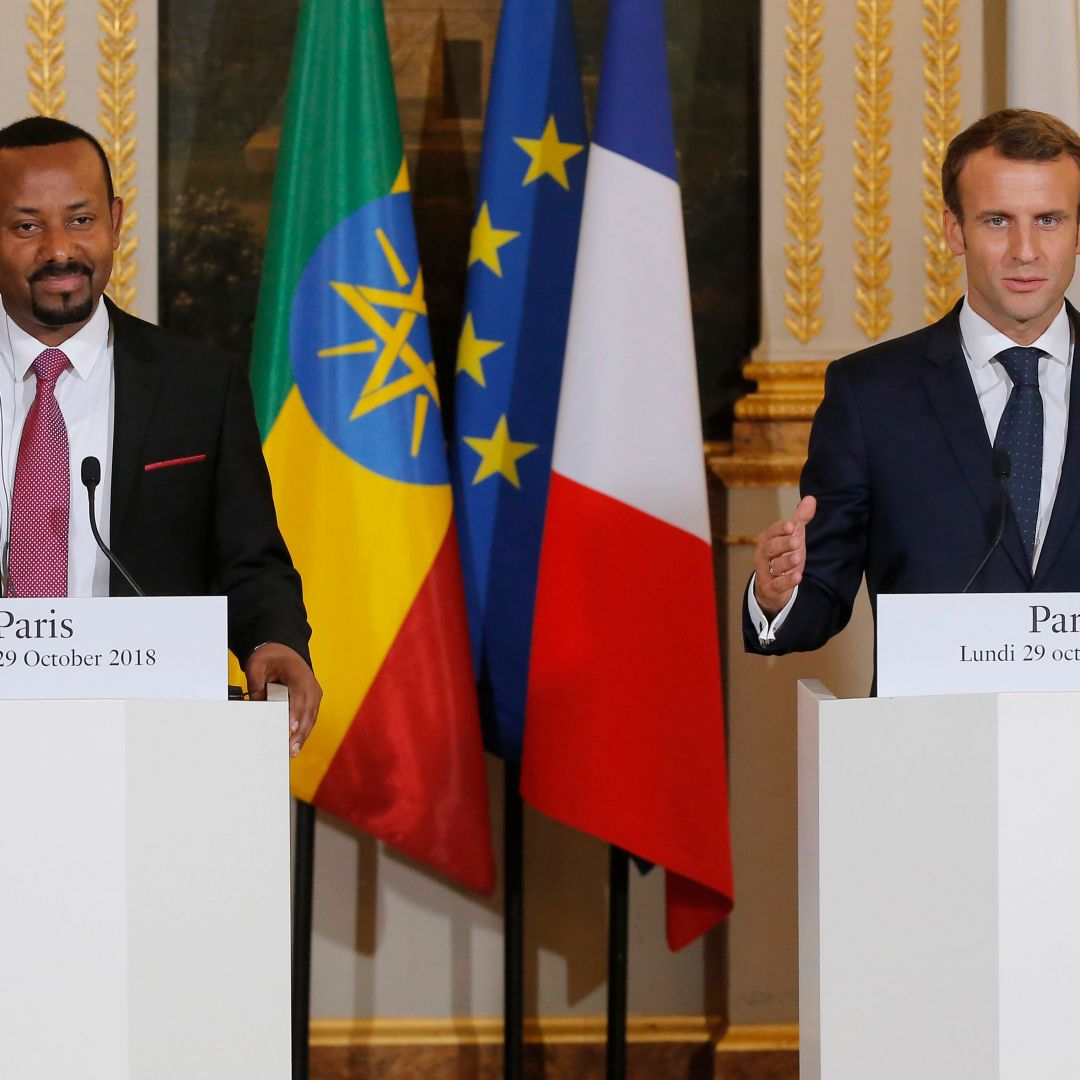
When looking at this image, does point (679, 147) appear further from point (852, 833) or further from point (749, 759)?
point (852, 833)

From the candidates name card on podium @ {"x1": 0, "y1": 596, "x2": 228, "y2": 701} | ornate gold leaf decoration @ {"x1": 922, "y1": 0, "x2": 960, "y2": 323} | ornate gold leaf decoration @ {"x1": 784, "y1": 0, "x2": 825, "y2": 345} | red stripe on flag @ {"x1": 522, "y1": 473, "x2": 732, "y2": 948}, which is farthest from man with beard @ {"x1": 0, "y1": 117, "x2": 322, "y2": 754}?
ornate gold leaf decoration @ {"x1": 922, "y1": 0, "x2": 960, "y2": 323}

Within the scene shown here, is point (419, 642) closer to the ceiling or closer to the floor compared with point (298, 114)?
closer to the floor

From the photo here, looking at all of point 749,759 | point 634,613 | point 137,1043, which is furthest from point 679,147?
point 137,1043

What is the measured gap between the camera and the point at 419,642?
331cm

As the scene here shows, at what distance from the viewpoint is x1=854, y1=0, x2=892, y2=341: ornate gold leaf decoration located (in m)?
3.63

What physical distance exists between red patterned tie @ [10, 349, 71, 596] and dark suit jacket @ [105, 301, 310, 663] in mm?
90

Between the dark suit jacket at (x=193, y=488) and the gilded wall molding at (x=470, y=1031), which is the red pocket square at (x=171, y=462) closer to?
the dark suit jacket at (x=193, y=488)

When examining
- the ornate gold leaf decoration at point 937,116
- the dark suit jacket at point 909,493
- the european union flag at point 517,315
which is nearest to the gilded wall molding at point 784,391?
the ornate gold leaf decoration at point 937,116

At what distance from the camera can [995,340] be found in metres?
2.39

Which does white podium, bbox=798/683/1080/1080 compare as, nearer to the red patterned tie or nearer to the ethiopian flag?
the red patterned tie

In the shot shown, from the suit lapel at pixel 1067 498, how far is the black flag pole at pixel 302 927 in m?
1.75

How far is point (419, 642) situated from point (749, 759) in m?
0.89

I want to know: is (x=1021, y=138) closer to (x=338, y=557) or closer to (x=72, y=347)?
(x=72, y=347)

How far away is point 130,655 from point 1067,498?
134cm
